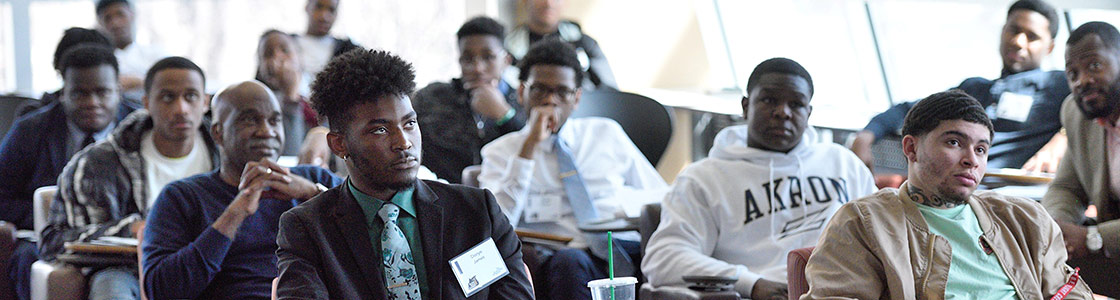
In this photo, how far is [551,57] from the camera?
4.27 meters

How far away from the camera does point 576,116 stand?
5.14 m

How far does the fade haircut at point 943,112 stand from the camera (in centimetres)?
237

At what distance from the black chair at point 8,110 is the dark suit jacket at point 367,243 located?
372 cm

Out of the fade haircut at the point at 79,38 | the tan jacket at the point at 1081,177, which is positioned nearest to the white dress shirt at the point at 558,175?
the tan jacket at the point at 1081,177

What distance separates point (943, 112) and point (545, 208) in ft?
6.20

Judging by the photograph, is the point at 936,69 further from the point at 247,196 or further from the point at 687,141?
the point at 247,196

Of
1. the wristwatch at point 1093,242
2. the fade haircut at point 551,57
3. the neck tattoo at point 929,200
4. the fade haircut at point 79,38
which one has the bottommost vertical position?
the wristwatch at point 1093,242

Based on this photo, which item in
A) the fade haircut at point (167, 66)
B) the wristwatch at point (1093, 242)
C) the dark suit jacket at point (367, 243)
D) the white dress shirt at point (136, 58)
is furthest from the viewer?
the white dress shirt at point (136, 58)

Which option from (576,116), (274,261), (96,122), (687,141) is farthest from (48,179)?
(687,141)

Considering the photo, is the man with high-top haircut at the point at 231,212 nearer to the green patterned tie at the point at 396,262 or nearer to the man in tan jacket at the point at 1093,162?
the green patterned tie at the point at 396,262

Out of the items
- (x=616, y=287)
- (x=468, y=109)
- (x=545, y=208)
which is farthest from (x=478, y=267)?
(x=468, y=109)

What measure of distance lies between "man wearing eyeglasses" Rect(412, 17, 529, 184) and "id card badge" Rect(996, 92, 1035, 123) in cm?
195

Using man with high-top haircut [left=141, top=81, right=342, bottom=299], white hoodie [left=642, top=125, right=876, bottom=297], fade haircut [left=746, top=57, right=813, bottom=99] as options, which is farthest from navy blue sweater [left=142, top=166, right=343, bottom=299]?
fade haircut [left=746, top=57, right=813, bottom=99]

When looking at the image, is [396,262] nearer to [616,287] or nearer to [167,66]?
[616,287]
